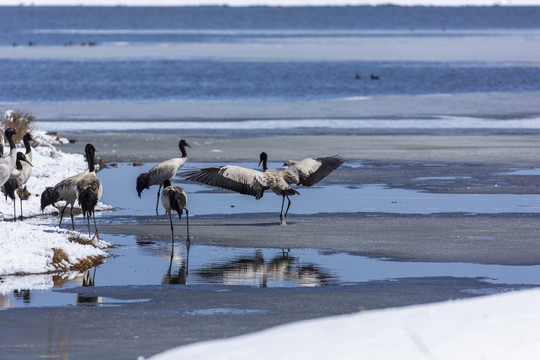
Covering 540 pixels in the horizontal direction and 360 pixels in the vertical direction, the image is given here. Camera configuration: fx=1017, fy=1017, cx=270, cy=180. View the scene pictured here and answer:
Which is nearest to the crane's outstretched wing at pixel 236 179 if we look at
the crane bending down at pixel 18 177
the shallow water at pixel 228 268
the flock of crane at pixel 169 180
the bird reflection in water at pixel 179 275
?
the flock of crane at pixel 169 180

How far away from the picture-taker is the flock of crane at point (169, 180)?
46.2 feet

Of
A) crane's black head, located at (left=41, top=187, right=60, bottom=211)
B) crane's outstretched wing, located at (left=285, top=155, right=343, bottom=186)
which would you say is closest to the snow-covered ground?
crane's black head, located at (left=41, top=187, right=60, bottom=211)

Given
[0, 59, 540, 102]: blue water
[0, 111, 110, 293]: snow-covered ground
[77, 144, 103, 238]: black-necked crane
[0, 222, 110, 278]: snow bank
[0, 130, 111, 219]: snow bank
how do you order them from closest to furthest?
[0, 111, 110, 293]: snow-covered ground < [0, 222, 110, 278]: snow bank < [77, 144, 103, 238]: black-necked crane < [0, 130, 111, 219]: snow bank < [0, 59, 540, 102]: blue water

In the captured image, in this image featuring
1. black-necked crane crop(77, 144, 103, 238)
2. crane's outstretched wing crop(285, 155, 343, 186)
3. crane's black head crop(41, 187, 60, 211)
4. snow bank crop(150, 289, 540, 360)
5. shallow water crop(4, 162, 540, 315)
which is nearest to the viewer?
snow bank crop(150, 289, 540, 360)

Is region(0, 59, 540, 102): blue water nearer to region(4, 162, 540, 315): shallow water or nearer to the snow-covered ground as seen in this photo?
region(4, 162, 540, 315): shallow water

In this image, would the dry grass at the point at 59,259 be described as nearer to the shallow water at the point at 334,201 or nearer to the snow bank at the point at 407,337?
the shallow water at the point at 334,201

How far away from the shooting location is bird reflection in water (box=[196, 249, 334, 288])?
450 inches

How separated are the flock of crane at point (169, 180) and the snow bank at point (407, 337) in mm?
6560

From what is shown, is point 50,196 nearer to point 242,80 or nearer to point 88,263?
point 88,263

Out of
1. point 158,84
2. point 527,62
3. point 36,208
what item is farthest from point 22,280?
point 527,62

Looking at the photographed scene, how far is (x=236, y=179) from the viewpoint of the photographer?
15852mm

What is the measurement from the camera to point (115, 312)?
9906 millimetres

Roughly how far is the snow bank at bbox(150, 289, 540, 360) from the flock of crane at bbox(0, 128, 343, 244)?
6.56 m

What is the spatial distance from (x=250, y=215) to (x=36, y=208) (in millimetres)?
3552
